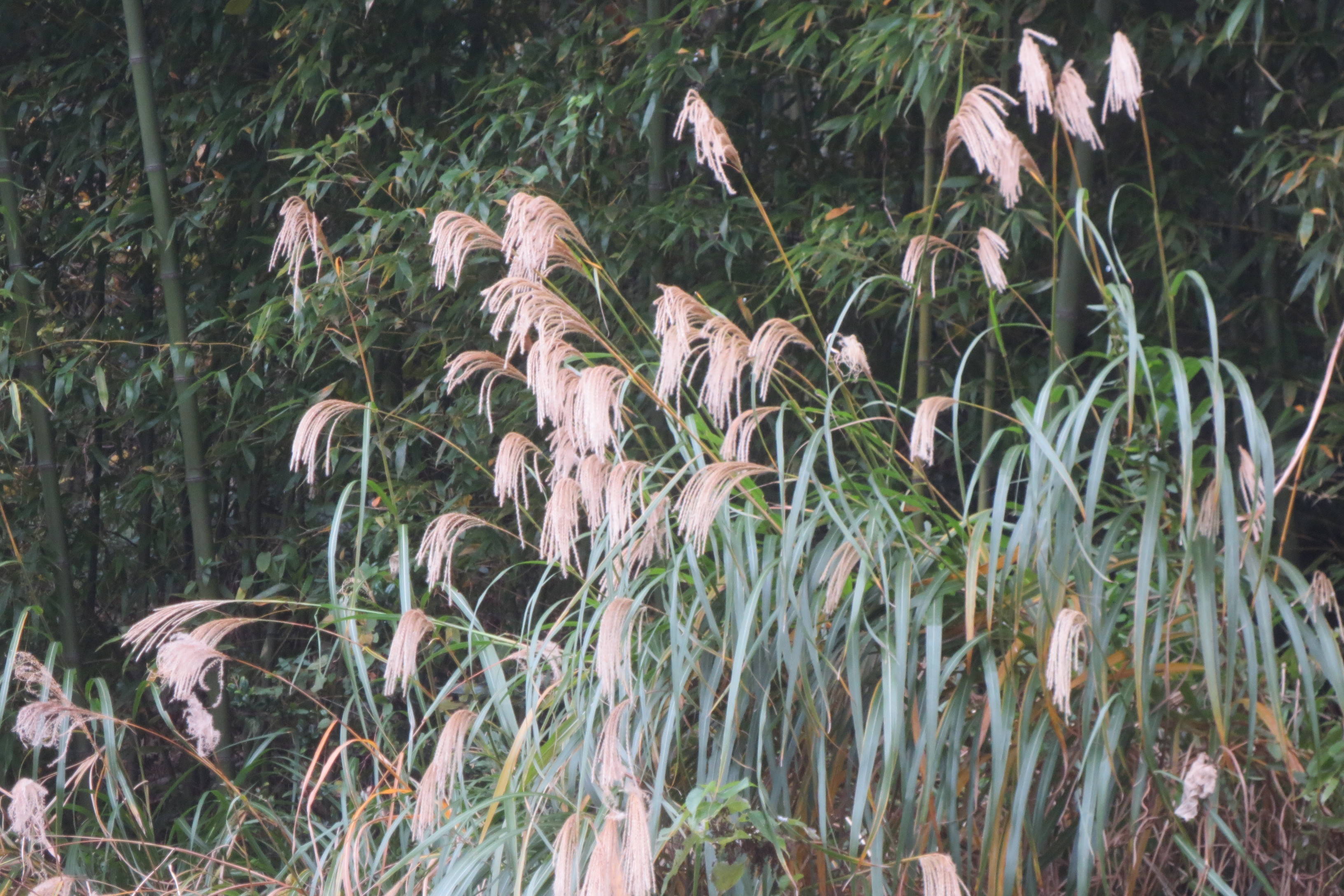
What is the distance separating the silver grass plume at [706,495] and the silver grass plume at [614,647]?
11cm

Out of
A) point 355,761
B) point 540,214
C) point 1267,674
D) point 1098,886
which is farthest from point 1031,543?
point 355,761

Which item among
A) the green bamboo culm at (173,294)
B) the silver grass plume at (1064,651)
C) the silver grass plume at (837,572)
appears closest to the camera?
the silver grass plume at (1064,651)

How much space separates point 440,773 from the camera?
1359 mm

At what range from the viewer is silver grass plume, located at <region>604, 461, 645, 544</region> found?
132 centimetres

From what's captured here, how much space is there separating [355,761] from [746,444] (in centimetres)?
86

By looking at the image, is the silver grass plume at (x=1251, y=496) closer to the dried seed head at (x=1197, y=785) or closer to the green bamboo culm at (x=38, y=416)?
the dried seed head at (x=1197, y=785)

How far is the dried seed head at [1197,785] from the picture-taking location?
1249 mm

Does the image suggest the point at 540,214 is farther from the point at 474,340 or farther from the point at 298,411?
the point at 298,411

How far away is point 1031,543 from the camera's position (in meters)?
1.38

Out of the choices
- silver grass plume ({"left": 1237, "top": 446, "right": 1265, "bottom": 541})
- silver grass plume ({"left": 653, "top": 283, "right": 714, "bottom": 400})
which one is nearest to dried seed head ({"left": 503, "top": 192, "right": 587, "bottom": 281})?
silver grass plume ({"left": 653, "top": 283, "right": 714, "bottom": 400})

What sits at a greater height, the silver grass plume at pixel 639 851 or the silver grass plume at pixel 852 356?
the silver grass plume at pixel 852 356

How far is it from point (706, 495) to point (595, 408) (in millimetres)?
148

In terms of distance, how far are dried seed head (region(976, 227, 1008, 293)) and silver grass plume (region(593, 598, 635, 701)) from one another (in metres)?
0.54

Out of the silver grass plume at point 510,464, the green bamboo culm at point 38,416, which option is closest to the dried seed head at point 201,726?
the silver grass plume at point 510,464
